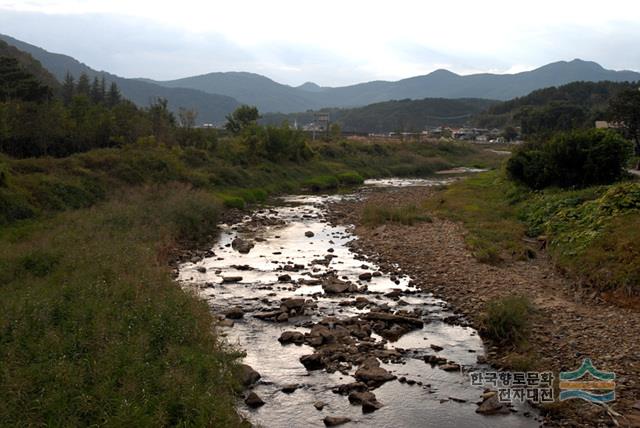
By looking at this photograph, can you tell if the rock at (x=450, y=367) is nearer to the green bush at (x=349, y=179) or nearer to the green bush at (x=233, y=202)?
the green bush at (x=233, y=202)

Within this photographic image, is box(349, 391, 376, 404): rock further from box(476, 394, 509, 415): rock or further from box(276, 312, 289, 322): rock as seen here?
box(276, 312, 289, 322): rock

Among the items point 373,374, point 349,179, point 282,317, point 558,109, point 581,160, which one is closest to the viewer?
point 373,374

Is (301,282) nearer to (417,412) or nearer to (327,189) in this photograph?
(417,412)

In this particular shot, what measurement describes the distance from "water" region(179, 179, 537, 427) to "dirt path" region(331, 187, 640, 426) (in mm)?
813

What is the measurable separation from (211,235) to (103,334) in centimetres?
1719

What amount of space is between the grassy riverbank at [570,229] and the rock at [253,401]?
10.5 m

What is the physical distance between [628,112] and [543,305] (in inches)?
1369

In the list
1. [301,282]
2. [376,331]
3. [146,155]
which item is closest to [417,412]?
[376,331]

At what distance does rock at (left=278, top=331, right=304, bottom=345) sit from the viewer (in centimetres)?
1331

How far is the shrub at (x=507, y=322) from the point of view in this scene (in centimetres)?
1305

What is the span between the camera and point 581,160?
29.4 m

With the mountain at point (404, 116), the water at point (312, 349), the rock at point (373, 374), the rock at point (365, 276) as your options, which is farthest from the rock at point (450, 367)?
the mountain at point (404, 116)

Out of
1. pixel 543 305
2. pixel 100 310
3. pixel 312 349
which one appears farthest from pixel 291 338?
pixel 543 305

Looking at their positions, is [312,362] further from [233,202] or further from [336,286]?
[233,202]
